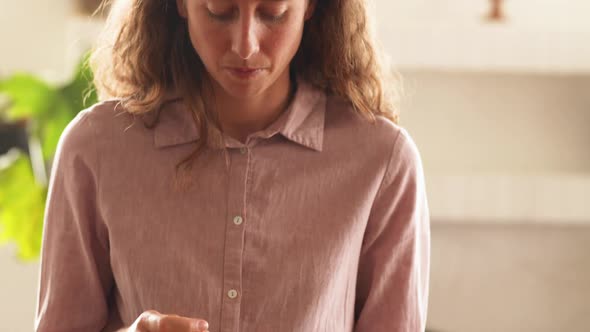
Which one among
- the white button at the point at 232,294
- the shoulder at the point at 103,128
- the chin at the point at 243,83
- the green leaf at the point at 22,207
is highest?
the chin at the point at 243,83

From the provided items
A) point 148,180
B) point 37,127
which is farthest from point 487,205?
point 148,180

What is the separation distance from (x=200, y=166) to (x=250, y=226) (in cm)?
10

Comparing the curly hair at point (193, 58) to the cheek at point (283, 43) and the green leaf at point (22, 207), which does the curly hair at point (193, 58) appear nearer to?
the cheek at point (283, 43)

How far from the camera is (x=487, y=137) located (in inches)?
95.1

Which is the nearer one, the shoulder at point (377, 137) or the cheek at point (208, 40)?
the cheek at point (208, 40)

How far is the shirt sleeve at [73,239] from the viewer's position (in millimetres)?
1062

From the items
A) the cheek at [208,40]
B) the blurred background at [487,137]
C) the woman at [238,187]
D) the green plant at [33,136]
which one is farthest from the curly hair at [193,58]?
the blurred background at [487,137]

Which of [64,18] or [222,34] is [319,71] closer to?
[222,34]

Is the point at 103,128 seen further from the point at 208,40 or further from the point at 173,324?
the point at 173,324

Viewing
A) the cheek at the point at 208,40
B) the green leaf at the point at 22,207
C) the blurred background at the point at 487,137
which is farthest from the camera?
the blurred background at the point at 487,137

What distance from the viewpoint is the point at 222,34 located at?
961 mm

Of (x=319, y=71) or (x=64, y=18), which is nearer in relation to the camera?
(x=319, y=71)

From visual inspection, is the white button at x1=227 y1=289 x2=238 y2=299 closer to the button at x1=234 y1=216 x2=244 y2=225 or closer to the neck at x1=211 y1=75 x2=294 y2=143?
the button at x1=234 y1=216 x2=244 y2=225

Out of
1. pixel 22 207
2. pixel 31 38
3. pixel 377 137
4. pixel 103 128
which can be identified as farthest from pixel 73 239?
pixel 31 38
